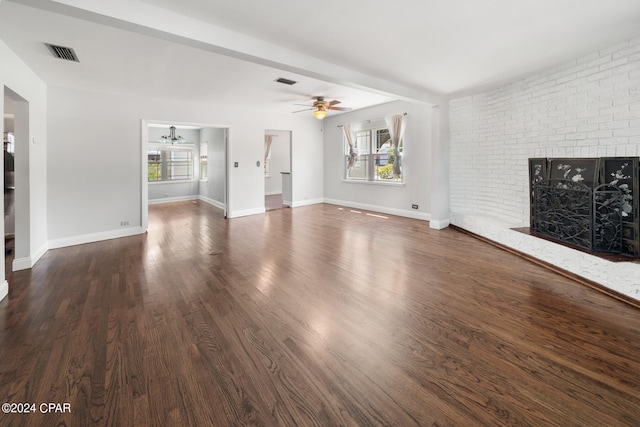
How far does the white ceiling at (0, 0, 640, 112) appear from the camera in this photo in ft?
8.24

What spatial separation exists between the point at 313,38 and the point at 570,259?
3759 mm

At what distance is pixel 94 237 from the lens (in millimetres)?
5195

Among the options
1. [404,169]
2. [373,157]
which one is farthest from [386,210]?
[373,157]

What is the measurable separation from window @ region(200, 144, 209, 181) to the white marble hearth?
841 centimetres

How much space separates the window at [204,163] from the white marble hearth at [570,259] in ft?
27.6

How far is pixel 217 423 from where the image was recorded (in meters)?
1.43

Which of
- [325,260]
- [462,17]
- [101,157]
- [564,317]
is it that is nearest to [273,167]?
[101,157]

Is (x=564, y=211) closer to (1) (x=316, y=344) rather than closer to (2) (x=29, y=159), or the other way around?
(1) (x=316, y=344)

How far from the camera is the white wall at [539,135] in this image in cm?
323

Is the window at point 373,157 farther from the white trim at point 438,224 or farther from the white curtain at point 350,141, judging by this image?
the white trim at point 438,224

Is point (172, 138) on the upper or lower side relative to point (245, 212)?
upper

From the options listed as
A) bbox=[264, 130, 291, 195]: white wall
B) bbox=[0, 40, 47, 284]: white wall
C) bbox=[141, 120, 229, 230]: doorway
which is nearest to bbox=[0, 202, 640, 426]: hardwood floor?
bbox=[0, 40, 47, 284]: white wall

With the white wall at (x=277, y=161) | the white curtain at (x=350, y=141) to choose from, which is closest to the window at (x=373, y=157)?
the white curtain at (x=350, y=141)

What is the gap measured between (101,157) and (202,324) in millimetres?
4514
